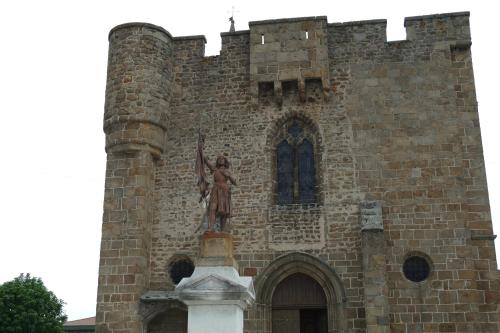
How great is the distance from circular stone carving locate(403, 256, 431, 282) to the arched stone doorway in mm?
1738

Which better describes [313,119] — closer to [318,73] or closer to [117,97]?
[318,73]

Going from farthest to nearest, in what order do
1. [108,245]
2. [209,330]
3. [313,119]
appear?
[313,119] → [108,245] → [209,330]

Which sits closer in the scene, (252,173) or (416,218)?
(416,218)

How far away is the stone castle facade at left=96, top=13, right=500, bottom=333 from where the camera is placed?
1512cm

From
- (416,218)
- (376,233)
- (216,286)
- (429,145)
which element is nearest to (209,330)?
(216,286)

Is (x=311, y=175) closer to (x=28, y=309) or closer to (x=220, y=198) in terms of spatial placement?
(x=220, y=198)

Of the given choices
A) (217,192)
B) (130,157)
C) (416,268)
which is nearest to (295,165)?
(416,268)

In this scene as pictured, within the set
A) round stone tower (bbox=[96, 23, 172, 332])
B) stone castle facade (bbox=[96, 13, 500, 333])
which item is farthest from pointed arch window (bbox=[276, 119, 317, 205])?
round stone tower (bbox=[96, 23, 172, 332])

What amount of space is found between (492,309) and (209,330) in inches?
345

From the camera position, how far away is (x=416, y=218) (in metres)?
15.6

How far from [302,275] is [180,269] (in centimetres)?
330

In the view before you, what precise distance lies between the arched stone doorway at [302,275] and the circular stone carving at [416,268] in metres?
1.74

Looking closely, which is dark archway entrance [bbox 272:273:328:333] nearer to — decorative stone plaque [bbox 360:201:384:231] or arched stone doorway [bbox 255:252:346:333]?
arched stone doorway [bbox 255:252:346:333]

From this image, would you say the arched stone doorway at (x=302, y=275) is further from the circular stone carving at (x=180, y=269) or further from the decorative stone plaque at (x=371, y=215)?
the circular stone carving at (x=180, y=269)
